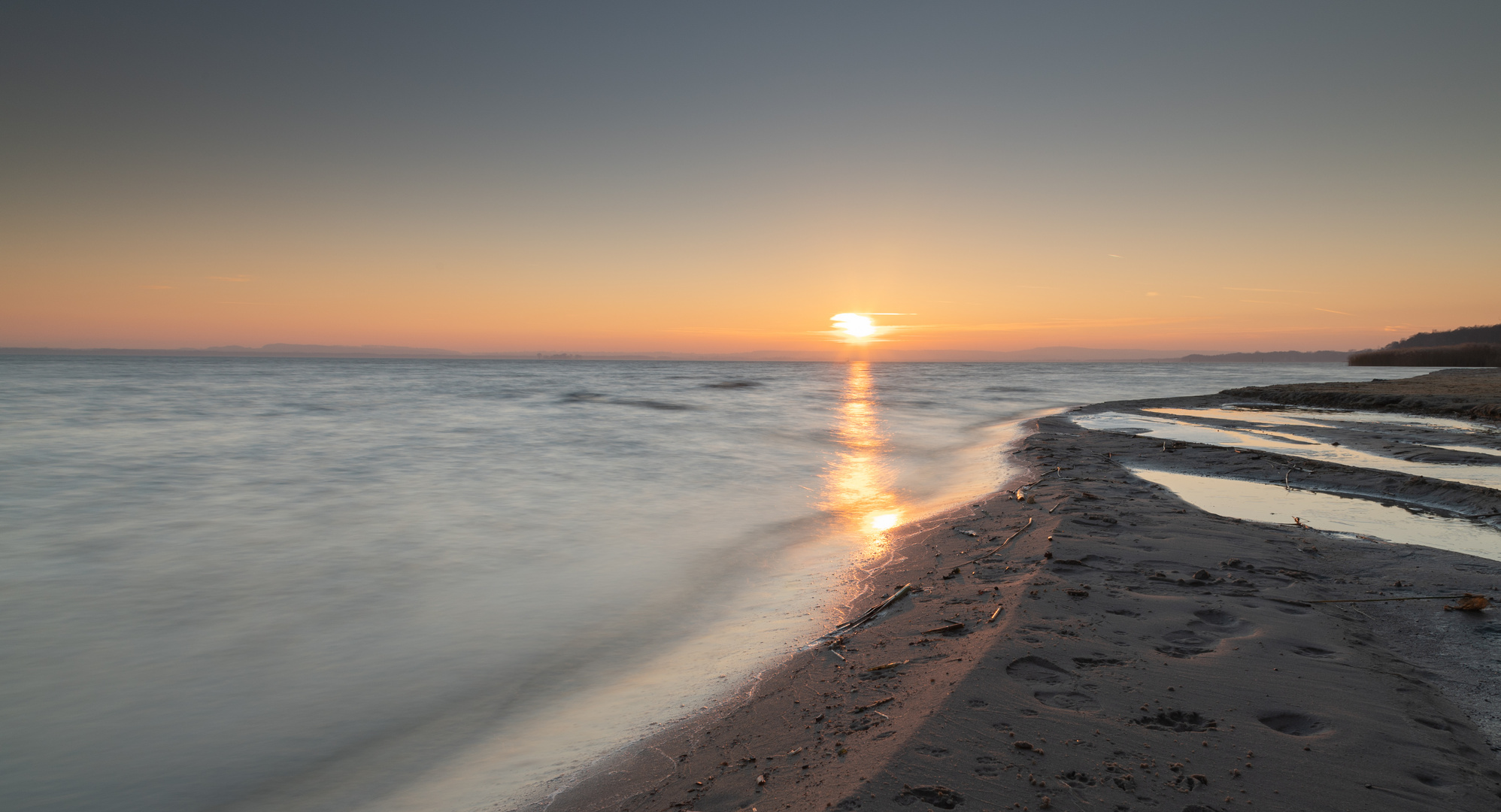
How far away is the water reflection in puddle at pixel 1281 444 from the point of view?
7344 millimetres

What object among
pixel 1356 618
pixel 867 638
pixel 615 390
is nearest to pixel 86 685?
pixel 867 638

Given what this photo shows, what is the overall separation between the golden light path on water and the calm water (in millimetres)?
74

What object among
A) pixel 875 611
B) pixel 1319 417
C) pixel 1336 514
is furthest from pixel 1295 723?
pixel 1319 417

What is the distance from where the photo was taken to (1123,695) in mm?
2521

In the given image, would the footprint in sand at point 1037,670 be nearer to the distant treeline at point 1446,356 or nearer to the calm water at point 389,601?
the calm water at point 389,601

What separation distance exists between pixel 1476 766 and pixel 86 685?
630 cm

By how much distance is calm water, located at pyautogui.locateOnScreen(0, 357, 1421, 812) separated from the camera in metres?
2.97

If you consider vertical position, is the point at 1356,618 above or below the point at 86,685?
above

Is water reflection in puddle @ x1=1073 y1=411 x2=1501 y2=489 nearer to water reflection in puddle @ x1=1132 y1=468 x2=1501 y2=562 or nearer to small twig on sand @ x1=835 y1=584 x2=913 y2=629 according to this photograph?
water reflection in puddle @ x1=1132 y1=468 x2=1501 y2=562

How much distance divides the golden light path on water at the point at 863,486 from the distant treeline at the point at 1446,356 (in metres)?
53.1

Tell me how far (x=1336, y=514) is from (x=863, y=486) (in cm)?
498

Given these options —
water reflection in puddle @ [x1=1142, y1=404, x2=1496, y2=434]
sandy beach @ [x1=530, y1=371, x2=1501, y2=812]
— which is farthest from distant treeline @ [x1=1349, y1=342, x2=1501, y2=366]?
sandy beach @ [x1=530, y1=371, x2=1501, y2=812]

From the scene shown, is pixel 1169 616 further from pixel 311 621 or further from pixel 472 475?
pixel 472 475

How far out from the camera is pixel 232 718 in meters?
3.30
